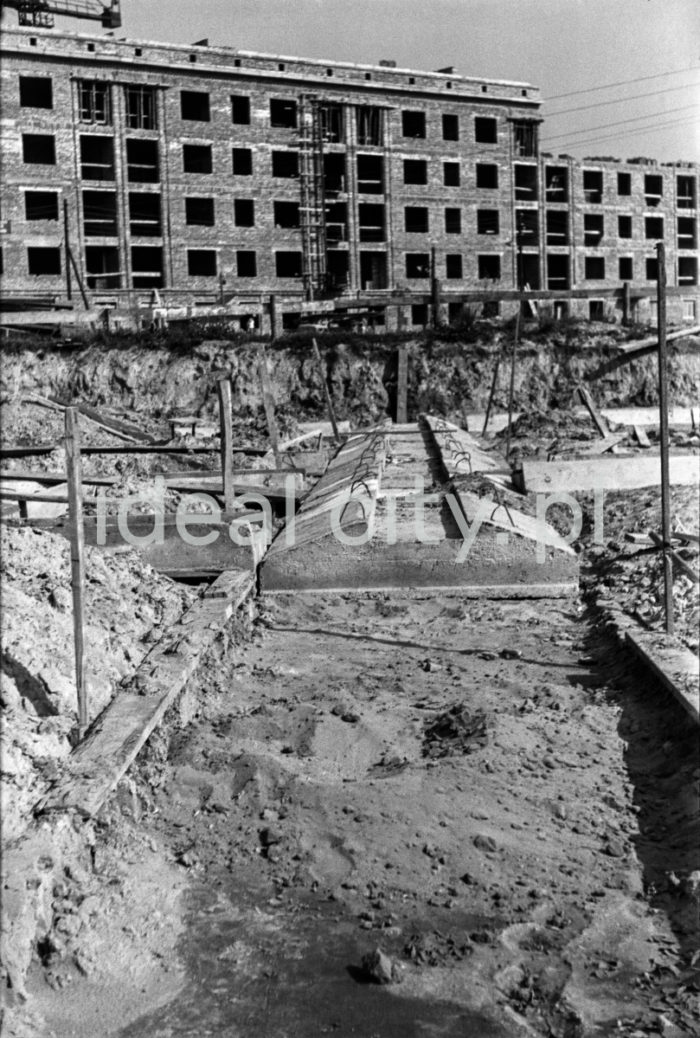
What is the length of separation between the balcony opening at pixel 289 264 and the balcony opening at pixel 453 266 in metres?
4.77

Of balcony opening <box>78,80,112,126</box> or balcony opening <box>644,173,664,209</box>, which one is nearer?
balcony opening <box>78,80,112,126</box>

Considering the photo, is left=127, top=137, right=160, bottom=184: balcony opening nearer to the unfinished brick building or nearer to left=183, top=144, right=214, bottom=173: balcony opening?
the unfinished brick building

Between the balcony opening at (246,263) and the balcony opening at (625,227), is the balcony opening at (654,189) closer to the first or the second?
the balcony opening at (625,227)

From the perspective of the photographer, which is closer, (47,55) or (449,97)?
(47,55)

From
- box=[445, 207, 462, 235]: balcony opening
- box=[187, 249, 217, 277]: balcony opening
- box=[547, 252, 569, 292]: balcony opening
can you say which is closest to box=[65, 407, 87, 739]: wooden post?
box=[187, 249, 217, 277]: balcony opening

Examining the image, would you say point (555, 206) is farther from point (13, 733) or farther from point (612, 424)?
point (13, 733)

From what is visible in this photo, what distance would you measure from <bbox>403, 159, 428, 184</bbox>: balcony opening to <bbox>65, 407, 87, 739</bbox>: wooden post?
32.9m

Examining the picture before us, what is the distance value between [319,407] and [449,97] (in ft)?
49.3

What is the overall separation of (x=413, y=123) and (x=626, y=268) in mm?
12494

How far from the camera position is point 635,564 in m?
10.3

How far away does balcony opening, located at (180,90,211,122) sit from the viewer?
111 feet

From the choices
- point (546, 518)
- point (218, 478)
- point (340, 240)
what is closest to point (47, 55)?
point (340, 240)

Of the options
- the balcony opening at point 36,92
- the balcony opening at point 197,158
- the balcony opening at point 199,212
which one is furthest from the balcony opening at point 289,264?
the balcony opening at point 36,92

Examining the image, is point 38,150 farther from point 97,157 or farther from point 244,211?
point 244,211
